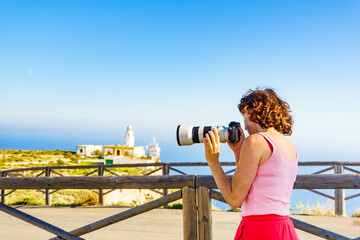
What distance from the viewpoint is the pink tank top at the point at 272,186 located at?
1.41 meters

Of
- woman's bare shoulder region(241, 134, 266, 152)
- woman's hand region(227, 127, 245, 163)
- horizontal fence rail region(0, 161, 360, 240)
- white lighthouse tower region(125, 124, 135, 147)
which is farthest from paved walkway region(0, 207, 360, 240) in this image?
white lighthouse tower region(125, 124, 135, 147)

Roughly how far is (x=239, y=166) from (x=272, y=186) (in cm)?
18

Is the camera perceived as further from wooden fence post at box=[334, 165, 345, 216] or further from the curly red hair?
wooden fence post at box=[334, 165, 345, 216]

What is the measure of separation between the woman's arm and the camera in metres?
0.07

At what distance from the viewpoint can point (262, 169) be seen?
4.64 ft

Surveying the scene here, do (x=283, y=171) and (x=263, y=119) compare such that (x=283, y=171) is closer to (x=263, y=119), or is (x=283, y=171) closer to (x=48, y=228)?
(x=263, y=119)

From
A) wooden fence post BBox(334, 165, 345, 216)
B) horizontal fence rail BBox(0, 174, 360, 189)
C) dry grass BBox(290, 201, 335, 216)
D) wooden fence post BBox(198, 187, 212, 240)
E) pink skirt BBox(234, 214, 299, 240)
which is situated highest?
horizontal fence rail BBox(0, 174, 360, 189)

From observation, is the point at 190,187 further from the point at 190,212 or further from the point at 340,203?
the point at 340,203

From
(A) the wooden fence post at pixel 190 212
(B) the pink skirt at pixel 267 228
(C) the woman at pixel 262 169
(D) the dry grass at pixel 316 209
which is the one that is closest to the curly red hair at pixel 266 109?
(C) the woman at pixel 262 169

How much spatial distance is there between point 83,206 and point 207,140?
6.76m

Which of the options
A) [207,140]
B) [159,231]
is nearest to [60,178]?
[207,140]

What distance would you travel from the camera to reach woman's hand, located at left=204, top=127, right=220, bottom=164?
1.54 m

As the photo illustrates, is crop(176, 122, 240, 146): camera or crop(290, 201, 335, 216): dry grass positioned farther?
crop(290, 201, 335, 216): dry grass

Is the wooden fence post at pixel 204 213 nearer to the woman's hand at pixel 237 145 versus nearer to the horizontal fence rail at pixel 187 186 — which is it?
the horizontal fence rail at pixel 187 186
